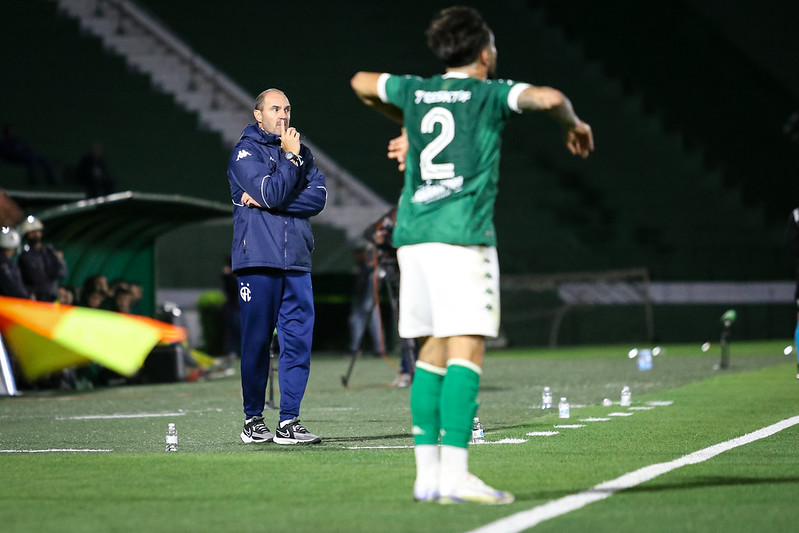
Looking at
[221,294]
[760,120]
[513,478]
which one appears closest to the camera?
[513,478]

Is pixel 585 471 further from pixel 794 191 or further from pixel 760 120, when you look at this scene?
pixel 760 120

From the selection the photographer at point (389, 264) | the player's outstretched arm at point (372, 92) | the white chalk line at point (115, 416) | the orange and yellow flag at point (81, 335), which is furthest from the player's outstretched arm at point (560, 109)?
the photographer at point (389, 264)

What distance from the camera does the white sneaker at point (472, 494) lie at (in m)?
6.21

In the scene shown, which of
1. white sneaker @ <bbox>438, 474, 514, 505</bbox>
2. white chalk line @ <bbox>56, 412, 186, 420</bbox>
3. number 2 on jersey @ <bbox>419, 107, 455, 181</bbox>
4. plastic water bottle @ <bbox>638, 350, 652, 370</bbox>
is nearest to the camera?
white sneaker @ <bbox>438, 474, 514, 505</bbox>

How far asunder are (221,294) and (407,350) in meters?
13.1

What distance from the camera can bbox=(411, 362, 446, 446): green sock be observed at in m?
6.49

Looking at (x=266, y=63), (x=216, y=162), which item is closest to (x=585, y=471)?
(x=216, y=162)

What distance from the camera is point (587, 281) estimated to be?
104 ft

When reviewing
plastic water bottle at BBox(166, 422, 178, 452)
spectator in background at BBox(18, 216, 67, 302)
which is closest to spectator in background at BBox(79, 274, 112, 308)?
spectator in background at BBox(18, 216, 67, 302)

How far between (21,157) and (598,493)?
2757cm

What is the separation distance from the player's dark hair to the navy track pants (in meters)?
3.17

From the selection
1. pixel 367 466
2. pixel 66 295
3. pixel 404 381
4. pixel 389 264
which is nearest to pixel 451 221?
pixel 367 466

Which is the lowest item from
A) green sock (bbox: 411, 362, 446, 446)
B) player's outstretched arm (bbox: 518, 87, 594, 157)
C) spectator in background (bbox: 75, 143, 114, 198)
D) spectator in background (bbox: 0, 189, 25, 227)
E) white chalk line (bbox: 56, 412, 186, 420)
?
white chalk line (bbox: 56, 412, 186, 420)

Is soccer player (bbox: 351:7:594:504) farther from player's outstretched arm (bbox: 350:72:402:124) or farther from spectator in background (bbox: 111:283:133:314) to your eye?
spectator in background (bbox: 111:283:133:314)
